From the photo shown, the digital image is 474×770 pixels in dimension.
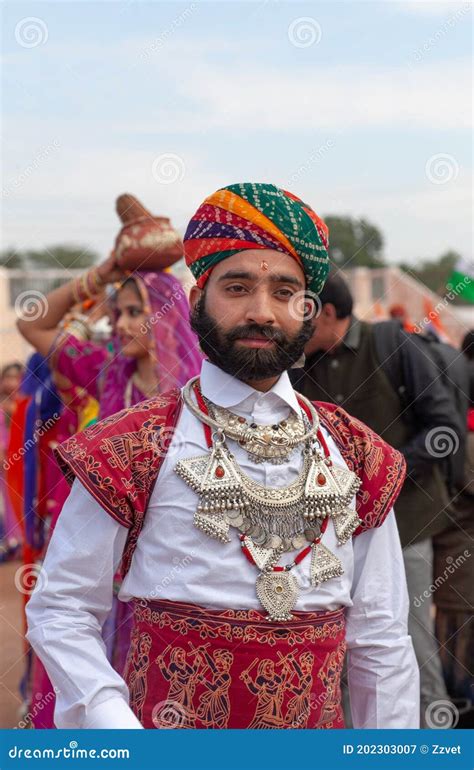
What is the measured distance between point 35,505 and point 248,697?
3.47 m

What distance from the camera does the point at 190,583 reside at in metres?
2.22

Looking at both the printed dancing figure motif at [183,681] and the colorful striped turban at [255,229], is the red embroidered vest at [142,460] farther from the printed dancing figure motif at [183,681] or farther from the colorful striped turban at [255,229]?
the colorful striped turban at [255,229]

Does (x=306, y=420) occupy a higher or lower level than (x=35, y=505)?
higher

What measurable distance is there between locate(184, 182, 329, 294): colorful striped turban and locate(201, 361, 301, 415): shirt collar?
0.22 m

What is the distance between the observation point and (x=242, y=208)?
2346mm

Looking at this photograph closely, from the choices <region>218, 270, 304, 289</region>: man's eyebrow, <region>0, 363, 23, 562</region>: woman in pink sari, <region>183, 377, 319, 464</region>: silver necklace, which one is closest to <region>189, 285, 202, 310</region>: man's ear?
<region>218, 270, 304, 289</region>: man's eyebrow

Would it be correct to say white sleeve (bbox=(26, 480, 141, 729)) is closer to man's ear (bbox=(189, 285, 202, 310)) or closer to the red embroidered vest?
the red embroidered vest

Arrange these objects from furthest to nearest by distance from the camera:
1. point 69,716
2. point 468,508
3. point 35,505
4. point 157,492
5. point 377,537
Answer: point 35,505 < point 468,508 < point 377,537 < point 157,492 < point 69,716

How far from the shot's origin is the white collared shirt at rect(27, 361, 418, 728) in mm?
2129

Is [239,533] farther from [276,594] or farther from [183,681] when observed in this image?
[183,681]

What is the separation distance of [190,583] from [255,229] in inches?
31.0

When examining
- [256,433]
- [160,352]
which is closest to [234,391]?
[256,433]

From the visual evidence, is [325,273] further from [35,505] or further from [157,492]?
[35,505]

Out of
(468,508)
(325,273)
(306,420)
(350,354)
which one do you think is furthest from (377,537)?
(468,508)
